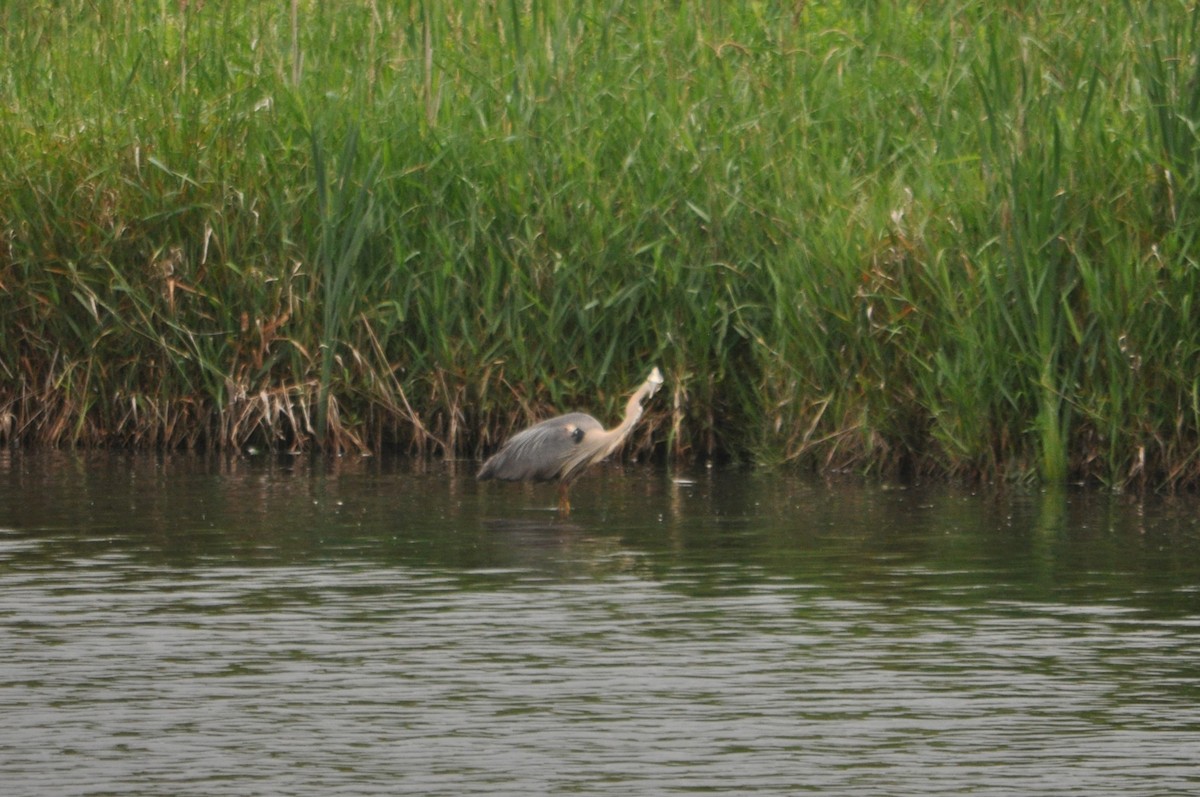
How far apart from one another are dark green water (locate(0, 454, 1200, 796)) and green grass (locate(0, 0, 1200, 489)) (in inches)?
25.4

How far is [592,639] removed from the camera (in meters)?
6.88

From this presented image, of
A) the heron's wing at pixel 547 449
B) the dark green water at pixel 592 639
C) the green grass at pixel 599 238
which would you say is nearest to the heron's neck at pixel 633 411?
the heron's wing at pixel 547 449

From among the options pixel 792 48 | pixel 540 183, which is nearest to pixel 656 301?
pixel 540 183

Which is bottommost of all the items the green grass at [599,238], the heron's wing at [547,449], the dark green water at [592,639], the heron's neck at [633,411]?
the dark green water at [592,639]

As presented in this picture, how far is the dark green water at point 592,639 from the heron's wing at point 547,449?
0.20 meters

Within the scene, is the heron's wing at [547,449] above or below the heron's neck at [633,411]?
below

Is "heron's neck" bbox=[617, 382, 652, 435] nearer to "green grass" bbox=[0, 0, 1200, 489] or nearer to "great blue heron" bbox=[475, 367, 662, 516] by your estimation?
"great blue heron" bbox=[475, 367, 662, 516]

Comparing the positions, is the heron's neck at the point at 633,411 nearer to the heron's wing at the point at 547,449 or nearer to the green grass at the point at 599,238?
the heron's wing at the point at 547,449

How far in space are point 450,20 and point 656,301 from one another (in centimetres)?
270

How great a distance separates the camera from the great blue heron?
1003 centimetres

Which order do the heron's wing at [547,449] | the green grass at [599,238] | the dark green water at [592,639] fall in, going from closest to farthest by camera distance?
the dark green water at [592,639] → the heron's wing at [547,449] → the green grass at [599,238]

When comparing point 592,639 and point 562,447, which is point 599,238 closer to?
point 562,447

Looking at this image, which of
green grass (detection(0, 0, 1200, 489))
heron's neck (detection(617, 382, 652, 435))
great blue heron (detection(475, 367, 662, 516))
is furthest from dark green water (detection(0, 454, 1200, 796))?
green grass (detection(0, 0, 1200, 489))

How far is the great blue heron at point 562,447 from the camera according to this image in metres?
10.0
